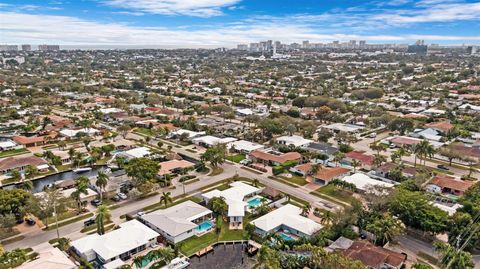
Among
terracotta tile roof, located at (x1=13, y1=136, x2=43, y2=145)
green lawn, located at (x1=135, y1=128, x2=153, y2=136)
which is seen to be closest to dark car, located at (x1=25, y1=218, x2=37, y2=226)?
terracotta tile roof, located at (x1=13, y1=136, x2=43, y2=145)

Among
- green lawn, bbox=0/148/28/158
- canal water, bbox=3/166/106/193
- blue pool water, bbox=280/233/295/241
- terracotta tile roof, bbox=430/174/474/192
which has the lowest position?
canal water, bbox=3/166/106/193

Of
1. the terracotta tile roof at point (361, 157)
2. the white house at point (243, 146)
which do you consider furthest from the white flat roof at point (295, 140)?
the terracotta tile roof at point (361, 157)

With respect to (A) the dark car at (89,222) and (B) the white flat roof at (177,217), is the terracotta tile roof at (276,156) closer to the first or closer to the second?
(B) the white flat roof at (177,217)

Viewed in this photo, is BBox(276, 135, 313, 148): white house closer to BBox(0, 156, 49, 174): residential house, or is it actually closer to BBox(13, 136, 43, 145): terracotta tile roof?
BBox(0, 156, 49, 174): residential house

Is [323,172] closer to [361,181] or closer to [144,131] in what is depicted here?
[361,181]

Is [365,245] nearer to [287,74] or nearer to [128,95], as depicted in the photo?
[128,95]

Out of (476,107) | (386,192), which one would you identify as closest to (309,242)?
(386,192)
